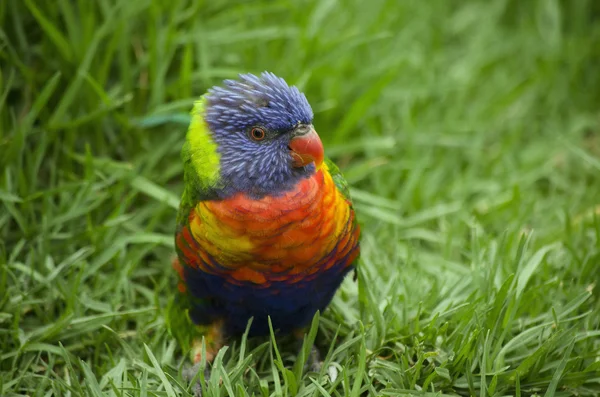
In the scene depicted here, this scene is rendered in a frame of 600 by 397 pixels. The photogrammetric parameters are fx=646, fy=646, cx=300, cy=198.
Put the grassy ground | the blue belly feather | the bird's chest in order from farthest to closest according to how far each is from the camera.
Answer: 1. the grassy ground
2. the blue belly feather
3. the bird's chest

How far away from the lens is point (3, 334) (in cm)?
251

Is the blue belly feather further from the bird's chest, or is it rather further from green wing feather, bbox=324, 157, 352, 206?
green wing feather, bbox=324, 157, 352, 206

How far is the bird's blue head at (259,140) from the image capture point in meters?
2.11

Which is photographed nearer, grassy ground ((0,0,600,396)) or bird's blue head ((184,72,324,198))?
bird's blue head ((184,72,324,198))

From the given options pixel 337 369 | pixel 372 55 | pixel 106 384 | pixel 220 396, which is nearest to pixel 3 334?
pixel 106 384

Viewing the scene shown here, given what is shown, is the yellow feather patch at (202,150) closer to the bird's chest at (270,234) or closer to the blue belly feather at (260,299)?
the bird's chest at (270,234)

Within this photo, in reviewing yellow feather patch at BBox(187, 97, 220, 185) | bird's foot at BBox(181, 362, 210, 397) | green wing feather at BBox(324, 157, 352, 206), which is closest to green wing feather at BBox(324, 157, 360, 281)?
green wing feather at BBox(324, 157, 352, 206)

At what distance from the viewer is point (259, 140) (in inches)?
84.3

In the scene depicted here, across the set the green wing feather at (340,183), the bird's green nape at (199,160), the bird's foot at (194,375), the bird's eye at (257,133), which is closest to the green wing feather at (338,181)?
the green wing feather at (340,183)

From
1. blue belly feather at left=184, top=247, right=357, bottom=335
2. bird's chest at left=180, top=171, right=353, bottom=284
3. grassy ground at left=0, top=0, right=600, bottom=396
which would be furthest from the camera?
grassy ground at left=0, top=0, right=600, bottom=396

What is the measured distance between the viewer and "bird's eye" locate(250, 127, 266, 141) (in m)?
2.14

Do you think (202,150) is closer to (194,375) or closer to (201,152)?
(201,152)

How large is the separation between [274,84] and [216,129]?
0.80 ft

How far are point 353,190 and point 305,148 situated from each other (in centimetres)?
119
